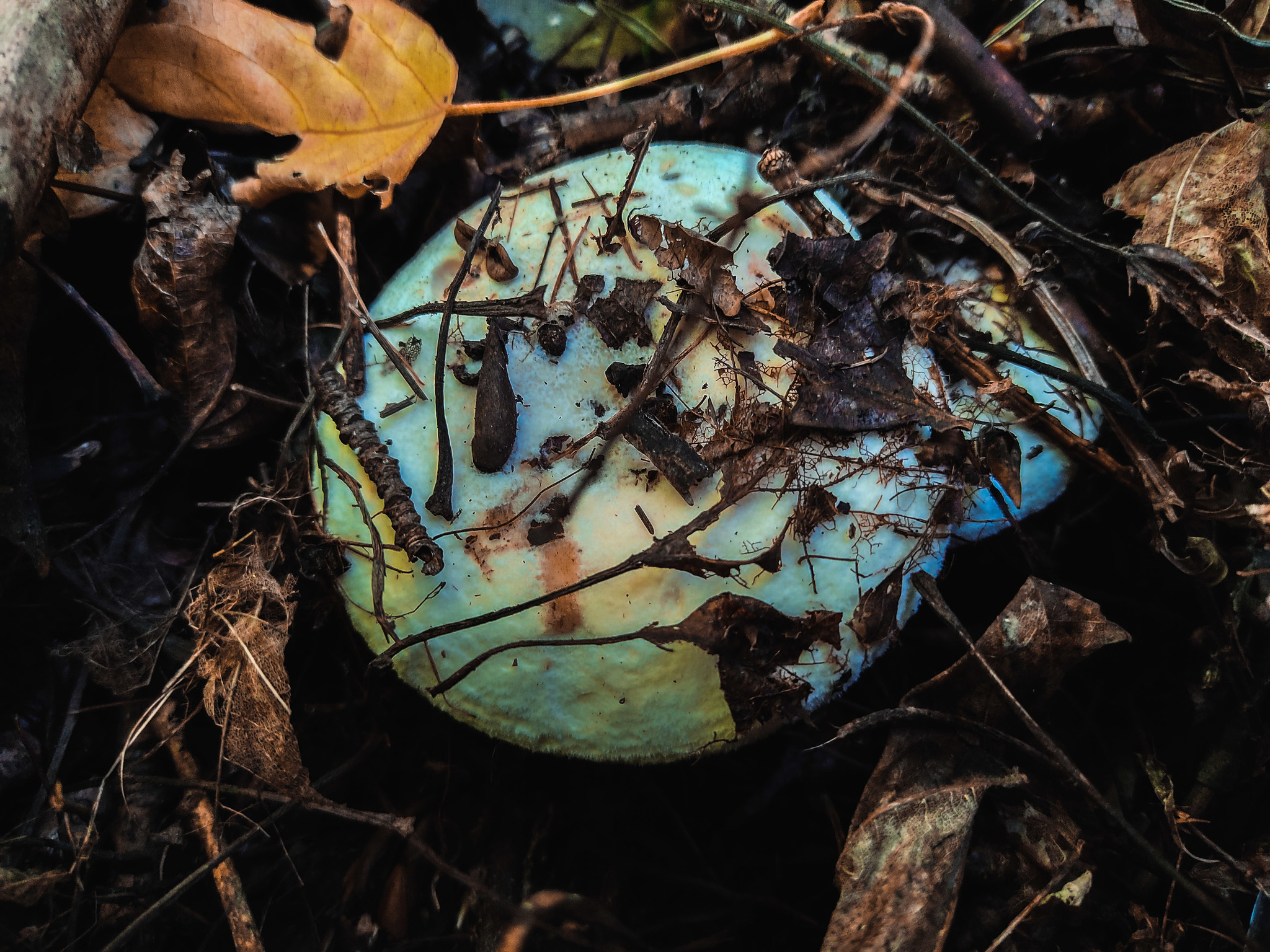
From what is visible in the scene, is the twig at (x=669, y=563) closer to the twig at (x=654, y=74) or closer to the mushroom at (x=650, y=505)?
the mushroom at (x=650, y=505)

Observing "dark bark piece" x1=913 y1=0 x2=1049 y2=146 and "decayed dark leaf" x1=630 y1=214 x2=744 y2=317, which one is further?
"dark bark piece" x1=913 y1=0 x2=1049 y2=146

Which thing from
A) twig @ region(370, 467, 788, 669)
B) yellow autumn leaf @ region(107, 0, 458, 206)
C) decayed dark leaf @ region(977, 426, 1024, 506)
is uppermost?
yellow autumn leaf @ region(107, 0, 458, 206)

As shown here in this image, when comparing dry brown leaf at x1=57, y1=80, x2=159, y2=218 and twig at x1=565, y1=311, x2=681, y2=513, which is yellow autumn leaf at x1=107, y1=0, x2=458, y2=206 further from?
twig at x1=565, y1=311, x2=681, y2=513

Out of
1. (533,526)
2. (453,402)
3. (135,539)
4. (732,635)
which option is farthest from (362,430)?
(732,635)

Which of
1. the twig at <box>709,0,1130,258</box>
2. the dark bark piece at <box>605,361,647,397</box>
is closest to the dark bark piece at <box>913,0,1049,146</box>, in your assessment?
the twig at <box>709,0,1130,258</box>

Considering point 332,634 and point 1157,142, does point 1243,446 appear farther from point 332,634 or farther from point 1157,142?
point 332,634

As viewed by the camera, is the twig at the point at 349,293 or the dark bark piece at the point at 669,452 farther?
the twig at the point at 349,293

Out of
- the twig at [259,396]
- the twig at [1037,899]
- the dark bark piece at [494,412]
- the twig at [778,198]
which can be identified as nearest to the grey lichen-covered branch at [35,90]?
the twig at [259,396]
